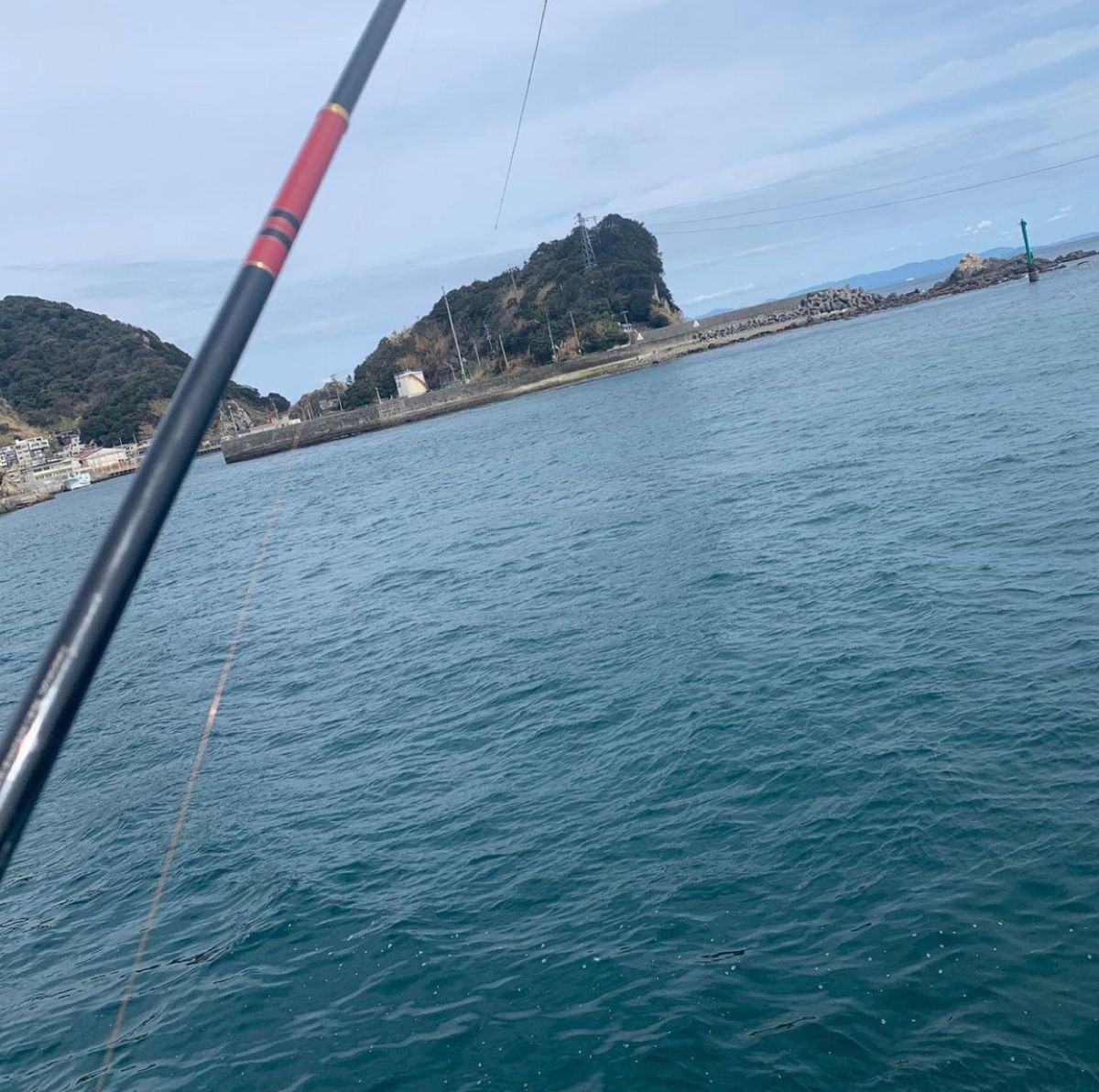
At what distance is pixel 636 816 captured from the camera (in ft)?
35.8

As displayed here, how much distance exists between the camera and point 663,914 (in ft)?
29.7

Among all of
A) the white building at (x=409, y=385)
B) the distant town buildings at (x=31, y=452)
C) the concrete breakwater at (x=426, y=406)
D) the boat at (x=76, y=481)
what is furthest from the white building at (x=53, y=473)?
the white building at (x=409, y=385)

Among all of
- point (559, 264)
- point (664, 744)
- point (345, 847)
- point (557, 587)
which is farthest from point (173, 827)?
point (559, 264)

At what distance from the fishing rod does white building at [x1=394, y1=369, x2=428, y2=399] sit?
134 metres

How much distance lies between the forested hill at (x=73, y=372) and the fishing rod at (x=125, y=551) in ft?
548

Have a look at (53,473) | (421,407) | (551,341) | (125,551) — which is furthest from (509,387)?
(125,551)

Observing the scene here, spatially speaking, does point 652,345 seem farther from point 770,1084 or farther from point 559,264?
point 770,1084

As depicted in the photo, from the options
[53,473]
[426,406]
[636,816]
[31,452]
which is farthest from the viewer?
[31,452]

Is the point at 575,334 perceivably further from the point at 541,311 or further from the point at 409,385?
the point at 409,385

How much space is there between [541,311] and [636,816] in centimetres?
14183

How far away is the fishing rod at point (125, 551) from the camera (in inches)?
87.5

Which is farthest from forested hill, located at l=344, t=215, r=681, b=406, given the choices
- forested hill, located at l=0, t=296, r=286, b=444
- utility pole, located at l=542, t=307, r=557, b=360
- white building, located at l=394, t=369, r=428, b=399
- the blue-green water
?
the blue-green water

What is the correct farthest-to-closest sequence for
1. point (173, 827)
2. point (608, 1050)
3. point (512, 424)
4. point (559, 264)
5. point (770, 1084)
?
1. point (559, 264)
2. point (512, 424)
3. point (173, 827)
4. point (608, 1050)
5. point (770, 1084)

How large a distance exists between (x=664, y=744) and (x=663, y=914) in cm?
354
